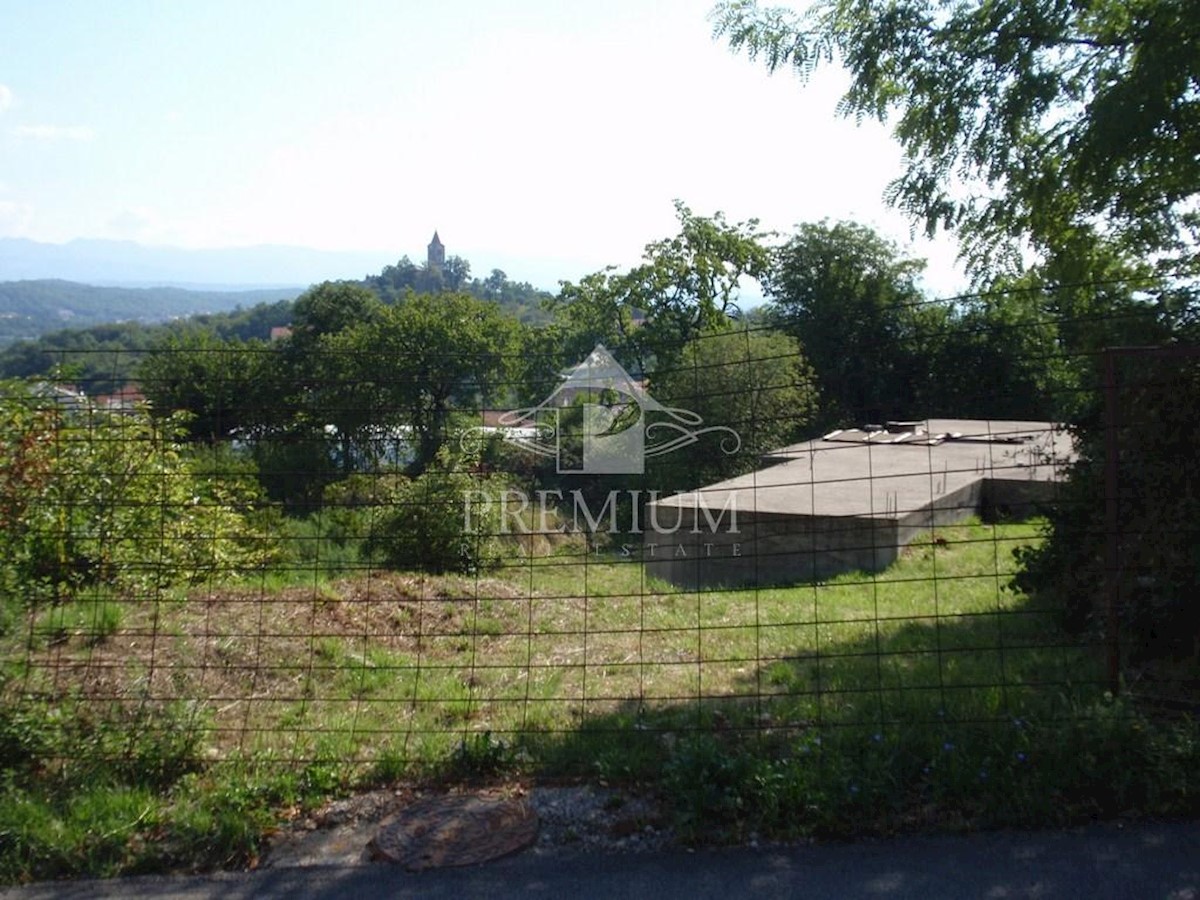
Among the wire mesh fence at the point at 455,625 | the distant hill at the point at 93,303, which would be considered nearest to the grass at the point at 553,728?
the wire mesh fence at the point at 455,625

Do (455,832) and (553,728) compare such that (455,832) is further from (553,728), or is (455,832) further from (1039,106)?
(1039,106)

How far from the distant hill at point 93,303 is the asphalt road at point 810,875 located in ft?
210

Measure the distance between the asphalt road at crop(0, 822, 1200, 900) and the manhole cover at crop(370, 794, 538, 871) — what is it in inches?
2.8

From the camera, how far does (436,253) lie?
79.6m

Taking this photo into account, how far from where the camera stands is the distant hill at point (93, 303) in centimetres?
6819

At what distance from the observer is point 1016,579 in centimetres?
620

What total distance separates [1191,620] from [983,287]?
98.1 inches

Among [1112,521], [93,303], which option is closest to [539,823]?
[1112,521]

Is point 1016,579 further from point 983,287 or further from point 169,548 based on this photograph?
point 169,548

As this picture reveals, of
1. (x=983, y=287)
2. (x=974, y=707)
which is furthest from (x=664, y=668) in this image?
(x=983, y=287)

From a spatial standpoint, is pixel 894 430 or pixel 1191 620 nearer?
pixel 1191 620

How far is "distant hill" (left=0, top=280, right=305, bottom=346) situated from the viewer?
68.2 m

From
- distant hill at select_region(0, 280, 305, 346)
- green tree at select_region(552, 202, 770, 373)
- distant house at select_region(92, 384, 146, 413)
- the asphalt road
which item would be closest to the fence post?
the asphalt road

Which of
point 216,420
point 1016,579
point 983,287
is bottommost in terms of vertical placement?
point 1016,579
